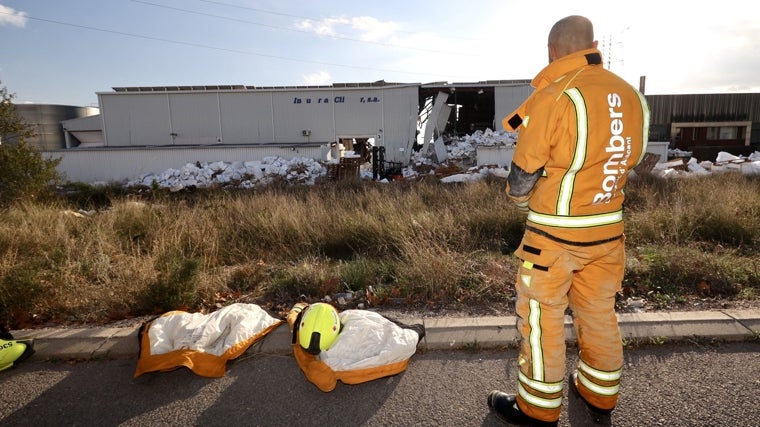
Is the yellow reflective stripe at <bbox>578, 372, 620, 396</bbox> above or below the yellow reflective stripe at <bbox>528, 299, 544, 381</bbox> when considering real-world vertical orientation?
below

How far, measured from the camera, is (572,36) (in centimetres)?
231

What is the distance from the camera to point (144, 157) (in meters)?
23.3

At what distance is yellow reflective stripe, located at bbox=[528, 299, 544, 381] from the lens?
234 centimetres

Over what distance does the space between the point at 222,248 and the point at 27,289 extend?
238 cm

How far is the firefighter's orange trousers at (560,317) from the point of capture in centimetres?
229

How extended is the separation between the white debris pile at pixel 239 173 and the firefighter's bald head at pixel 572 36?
18.0 m

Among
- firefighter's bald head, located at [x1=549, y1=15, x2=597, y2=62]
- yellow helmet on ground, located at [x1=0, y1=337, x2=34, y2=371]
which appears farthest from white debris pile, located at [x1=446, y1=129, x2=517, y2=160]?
yellow helmet on ground, located at [x1=0, y1=337, x2=34, y2=371]

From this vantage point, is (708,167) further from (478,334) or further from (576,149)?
(576,149)

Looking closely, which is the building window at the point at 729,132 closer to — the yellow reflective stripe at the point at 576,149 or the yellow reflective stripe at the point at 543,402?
the yellow reflective stripe at the point at 576,149

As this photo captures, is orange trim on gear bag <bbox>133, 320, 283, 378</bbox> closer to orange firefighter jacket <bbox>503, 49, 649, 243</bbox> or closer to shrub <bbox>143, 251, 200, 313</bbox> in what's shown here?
shrub <bbox>143, 251, 200, 313</bbox>

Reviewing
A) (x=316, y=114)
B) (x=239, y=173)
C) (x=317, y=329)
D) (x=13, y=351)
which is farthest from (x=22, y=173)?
(x=316, y=114)

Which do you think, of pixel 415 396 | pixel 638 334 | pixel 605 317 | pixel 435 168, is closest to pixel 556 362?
pixel 605 317

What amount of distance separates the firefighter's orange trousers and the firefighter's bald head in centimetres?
103

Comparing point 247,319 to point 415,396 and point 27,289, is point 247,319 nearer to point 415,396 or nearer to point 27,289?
point 415,396
